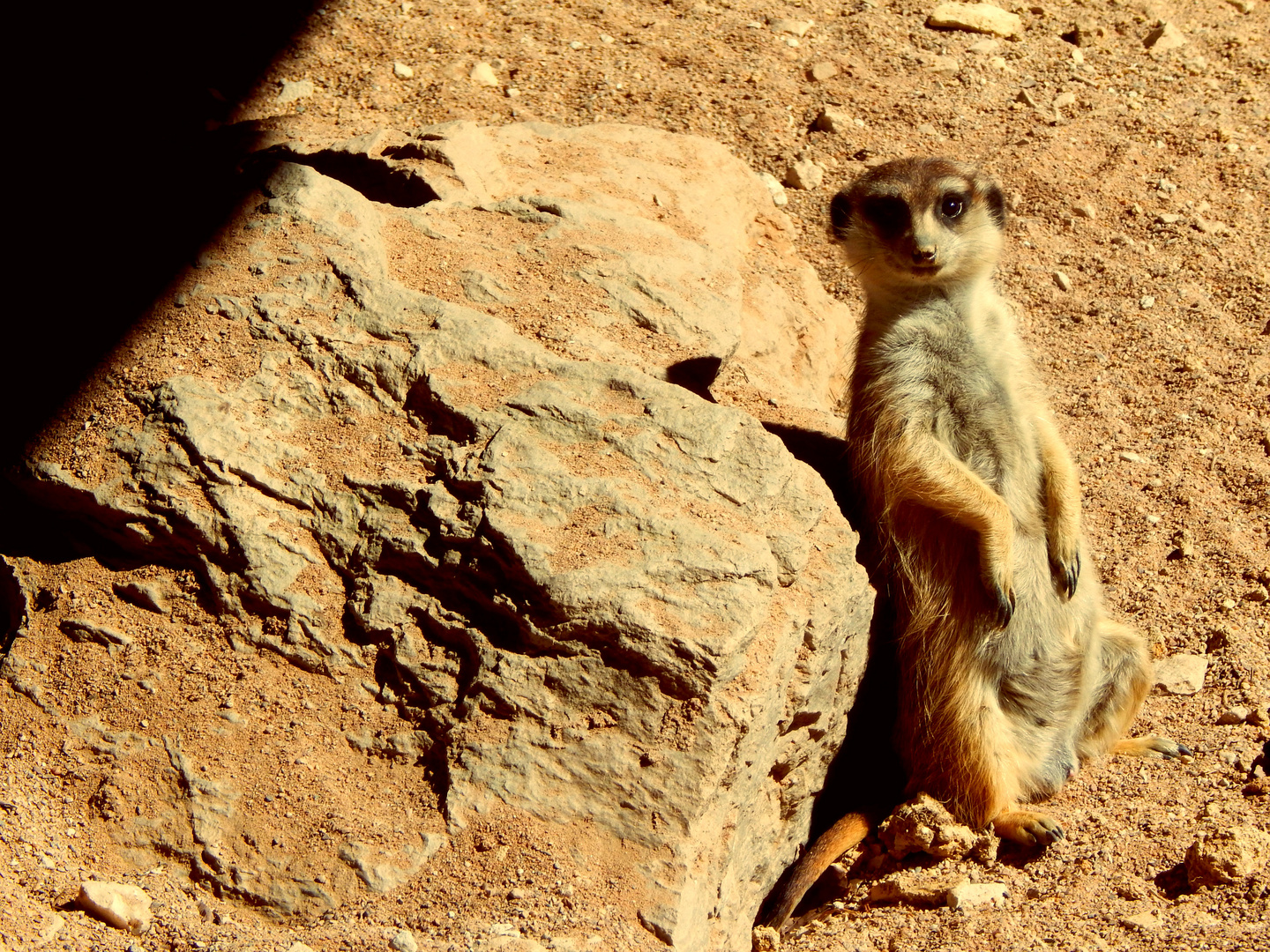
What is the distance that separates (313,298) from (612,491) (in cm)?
88

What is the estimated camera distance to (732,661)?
2.05 meters

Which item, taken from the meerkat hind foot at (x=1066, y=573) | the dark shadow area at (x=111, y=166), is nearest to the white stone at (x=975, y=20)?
the dark shadow area at (x=111, y=166)

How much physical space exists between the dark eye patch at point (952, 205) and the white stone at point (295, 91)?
271 cm

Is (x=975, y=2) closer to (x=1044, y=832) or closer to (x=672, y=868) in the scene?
(x=1044, y=832)

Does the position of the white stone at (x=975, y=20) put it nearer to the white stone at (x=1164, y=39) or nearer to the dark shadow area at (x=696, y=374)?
the white stone at (x=1164, y=39)

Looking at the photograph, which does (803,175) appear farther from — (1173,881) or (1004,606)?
(1173,881)

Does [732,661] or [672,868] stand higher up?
[732,661]

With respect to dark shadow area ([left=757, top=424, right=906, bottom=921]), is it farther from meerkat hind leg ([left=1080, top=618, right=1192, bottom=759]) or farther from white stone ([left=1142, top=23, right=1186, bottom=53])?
white stone ([left=1142, top=23, right=1186, bottom=53])

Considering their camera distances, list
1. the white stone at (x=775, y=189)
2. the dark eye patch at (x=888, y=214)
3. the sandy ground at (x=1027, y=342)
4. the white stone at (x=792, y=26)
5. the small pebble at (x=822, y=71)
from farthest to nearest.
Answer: the white stone at (x=792, y=26) → the small pebble at (x=822, y=71) → the white stone at (x=775, y=189) → the dark eye patch at (x=888, y=214) → the sandy ground at (x=1027, y=342)

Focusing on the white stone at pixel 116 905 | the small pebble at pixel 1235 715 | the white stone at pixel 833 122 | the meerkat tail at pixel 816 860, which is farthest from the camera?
the white stone at pixel 833 122

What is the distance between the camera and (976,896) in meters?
2.33

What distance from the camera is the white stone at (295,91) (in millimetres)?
4453

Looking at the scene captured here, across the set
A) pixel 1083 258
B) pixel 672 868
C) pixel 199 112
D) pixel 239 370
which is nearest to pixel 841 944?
pixel 672 868

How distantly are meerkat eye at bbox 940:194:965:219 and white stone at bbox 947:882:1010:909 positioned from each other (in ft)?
5.21
